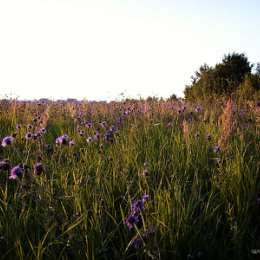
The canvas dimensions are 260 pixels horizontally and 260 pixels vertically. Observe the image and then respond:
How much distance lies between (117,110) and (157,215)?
224 inches

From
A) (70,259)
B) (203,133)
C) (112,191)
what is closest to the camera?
(70,259)

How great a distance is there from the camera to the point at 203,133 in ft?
13.6

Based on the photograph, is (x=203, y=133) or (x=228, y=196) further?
(x=203, y=133)

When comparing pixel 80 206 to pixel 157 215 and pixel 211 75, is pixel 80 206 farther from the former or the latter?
pixel 211 75

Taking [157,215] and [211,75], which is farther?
[211,75]

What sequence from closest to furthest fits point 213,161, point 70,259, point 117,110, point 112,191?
point 70,259, point 112,191, point 213,161, point 117,110

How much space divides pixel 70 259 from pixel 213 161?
1.84 metres

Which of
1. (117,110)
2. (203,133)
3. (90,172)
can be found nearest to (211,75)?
(117,110)

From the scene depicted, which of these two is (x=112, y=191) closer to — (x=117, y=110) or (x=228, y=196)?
(x=228, y=196)

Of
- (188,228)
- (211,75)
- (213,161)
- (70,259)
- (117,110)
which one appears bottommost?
(70,259)

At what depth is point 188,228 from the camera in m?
2.05

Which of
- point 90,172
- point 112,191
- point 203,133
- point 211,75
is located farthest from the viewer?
point 211,75

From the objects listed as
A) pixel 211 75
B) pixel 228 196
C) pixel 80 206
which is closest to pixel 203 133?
pixel 228 196

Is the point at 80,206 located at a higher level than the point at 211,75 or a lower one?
lower
